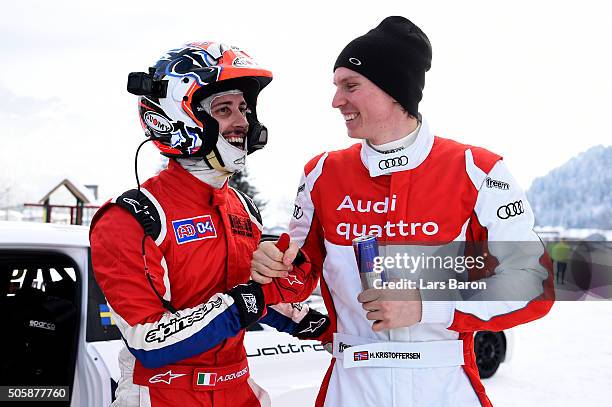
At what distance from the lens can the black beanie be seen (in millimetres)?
2488

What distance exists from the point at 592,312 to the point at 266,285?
47.6ft

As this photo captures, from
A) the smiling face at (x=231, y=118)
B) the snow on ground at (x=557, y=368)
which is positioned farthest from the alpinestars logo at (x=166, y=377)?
the snow on ground at (x=557, y=368)

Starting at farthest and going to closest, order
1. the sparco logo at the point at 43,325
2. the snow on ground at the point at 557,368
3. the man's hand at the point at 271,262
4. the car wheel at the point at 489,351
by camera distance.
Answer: the car wheel at the point at 489,351, the snow on ground at the point at 557,368, the sparco logo at the point at 43,325, the man's hand at the point at 271,262

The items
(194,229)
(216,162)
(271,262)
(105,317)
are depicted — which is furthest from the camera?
(105,317)

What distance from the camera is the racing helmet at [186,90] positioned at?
101 inches

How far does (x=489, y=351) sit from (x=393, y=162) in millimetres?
5602

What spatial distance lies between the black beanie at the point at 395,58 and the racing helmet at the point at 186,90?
42 centimetres

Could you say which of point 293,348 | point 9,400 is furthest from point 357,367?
point 9,400

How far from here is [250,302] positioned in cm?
233

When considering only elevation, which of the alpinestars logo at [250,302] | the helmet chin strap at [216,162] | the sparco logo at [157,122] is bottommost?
the alpinestars logo at [250,302]

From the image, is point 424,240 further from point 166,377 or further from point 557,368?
point 557,368

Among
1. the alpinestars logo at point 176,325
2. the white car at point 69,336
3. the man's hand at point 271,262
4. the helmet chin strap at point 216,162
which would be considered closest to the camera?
the alpinestars logo at point 176,325

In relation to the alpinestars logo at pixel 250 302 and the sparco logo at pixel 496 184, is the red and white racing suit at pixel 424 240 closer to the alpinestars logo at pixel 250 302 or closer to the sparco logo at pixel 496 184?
the sparco logo at pixel 496 184

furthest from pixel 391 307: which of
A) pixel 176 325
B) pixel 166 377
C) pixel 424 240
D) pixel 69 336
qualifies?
pixel 69 336
